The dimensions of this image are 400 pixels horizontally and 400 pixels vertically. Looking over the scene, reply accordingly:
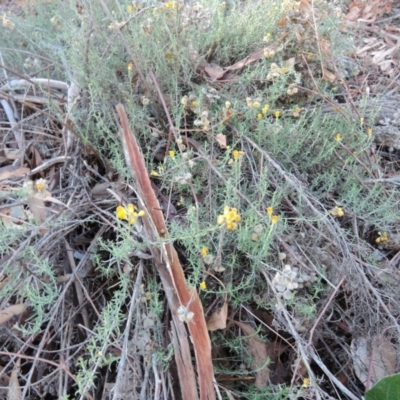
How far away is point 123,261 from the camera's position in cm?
120

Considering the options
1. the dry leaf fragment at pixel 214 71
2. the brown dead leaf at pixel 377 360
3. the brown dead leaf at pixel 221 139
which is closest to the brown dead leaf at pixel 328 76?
the dry leaf fragment at pixel 214 71

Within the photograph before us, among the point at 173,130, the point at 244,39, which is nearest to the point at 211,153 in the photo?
the point at 173,130

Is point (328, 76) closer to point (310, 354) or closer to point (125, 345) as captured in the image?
point (310, 354)

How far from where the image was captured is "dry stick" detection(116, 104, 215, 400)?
1.00 metres

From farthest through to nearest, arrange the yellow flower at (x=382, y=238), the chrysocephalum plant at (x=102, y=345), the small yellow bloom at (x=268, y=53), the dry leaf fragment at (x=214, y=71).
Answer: the dry leaf fragment at (x=214, y=71) → the small yellow bloom at (x=268, y=53) → the yellow flower at (x=382, y=238) → the chrysocephalum plant at (x=102, y=345)

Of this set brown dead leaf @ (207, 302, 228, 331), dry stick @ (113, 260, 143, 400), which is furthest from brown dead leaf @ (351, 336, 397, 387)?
dry stick @ (113, 260, 143, 400)

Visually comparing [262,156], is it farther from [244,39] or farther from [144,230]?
[244,39]

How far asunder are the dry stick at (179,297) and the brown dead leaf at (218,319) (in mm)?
82

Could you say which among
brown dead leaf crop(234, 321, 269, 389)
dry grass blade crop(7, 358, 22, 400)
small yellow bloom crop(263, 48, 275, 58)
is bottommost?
brown dead leaf crop(234, 321, 269, 389)

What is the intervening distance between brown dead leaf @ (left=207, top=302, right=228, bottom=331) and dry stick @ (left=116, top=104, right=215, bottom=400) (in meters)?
0.08

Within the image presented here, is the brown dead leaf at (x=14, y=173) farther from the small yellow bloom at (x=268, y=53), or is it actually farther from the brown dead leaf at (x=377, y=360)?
the brown dead leaf at (x=377, y=360)

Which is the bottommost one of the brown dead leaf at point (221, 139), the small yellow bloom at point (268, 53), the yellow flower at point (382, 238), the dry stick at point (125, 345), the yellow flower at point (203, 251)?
the yellow flower at point (382, 238)

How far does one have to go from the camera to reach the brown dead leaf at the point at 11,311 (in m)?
1.12

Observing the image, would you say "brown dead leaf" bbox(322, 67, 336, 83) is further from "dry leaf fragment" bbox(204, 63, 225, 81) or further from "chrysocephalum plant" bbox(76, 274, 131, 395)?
"chrysocephalum plant" bbox(76, 274, 131, 395)
